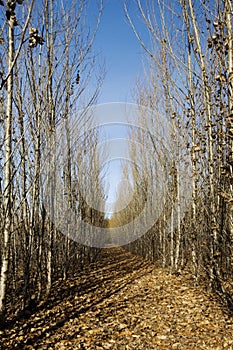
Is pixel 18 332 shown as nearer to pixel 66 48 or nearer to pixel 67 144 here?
pixel 67 144

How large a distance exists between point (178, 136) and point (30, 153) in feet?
10.4

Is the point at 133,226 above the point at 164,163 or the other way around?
the other way around

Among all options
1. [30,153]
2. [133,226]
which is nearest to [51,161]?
[30,153]

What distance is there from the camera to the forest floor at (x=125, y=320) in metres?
3.19

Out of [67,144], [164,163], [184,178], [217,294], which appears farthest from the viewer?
[164,163]

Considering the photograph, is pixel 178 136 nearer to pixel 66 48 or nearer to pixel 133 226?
pixel 66 48

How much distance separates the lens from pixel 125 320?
154 inches

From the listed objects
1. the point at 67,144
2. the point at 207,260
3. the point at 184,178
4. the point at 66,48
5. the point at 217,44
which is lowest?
the point at 207,260

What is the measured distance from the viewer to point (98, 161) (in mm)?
Result: 11398

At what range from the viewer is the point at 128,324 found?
3.76 metres

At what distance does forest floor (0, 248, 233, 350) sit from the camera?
3.19 meters

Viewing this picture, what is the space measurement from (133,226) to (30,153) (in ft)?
28.0

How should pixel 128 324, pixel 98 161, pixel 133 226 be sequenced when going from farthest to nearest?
1. pixel 133 226
2. pixel 98 161
3. pixel 128 324

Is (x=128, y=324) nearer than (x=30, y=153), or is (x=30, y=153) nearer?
(x=128, y=324)
